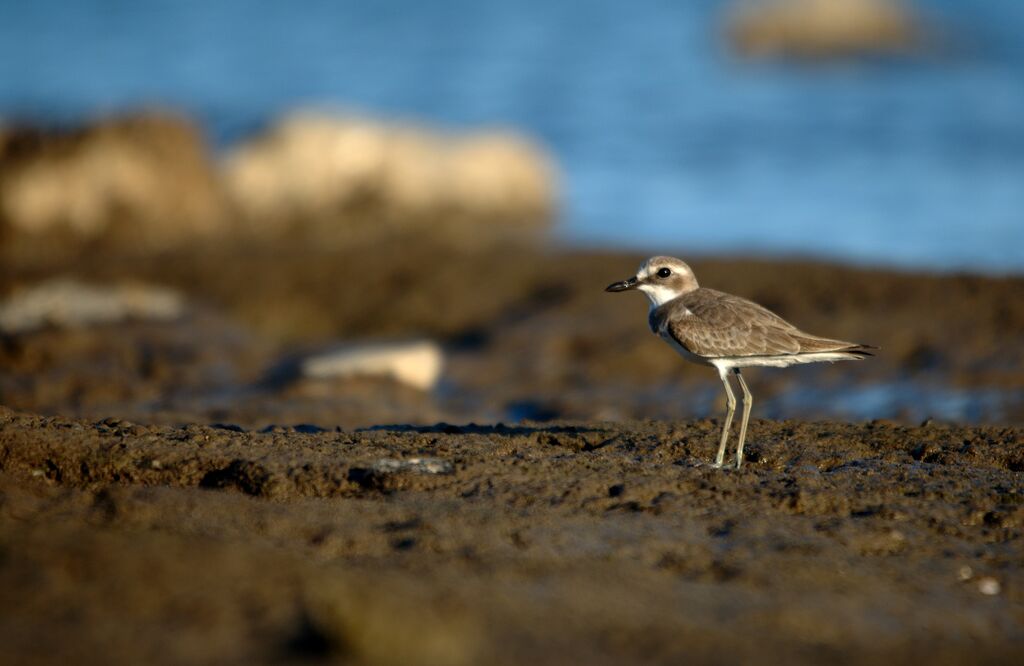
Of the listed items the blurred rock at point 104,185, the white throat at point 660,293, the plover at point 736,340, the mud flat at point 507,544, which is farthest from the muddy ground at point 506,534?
the blurred rock at point 104,185

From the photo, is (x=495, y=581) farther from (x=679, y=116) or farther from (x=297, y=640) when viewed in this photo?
(x=679, y=116)

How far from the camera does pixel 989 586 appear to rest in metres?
4.63

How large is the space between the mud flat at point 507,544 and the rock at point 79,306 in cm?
607

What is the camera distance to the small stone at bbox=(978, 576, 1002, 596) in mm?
4590

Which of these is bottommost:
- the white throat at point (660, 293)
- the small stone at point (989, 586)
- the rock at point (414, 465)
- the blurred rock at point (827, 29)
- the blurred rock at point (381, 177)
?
the small stone at point (989, 586)

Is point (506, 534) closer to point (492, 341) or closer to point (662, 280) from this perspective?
point (662, 280)

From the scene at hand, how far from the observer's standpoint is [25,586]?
397 cm

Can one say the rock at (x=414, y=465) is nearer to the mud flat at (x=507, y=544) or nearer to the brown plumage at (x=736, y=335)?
the mud flat at (x=507, y=544)

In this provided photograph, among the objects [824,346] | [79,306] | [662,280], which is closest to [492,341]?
[79,306]

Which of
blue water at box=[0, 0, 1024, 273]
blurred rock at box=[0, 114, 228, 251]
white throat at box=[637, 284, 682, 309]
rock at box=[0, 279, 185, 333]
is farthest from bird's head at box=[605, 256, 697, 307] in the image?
blurred rock at box=[0, 114, 228, 251]

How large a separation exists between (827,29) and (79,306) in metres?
30.3

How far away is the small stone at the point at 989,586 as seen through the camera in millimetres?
4590

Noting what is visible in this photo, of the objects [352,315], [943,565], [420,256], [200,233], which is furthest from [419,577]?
[200,233]

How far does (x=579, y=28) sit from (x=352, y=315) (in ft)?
100
